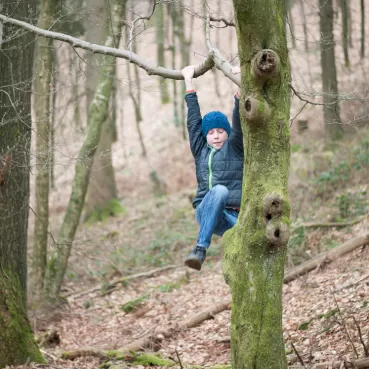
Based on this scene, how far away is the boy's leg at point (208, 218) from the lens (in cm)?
575

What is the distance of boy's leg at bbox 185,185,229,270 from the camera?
18.9 ft

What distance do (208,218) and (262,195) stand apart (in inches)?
61.0

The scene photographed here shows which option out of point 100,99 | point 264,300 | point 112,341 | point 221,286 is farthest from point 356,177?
point 264,300

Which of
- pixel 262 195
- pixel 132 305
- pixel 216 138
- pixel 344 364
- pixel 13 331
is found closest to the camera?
pixel 262 195

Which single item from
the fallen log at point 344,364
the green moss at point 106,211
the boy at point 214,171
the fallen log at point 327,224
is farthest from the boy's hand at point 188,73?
the green moss at point 106,211

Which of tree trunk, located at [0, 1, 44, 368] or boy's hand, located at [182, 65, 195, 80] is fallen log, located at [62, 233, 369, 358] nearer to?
tree trunk, located at [0, 1, 44, 368]

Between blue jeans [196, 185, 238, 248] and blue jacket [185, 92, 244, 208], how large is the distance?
0.35 feet

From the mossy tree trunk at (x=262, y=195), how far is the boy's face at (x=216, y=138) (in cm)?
163

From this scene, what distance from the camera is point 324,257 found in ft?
30.3

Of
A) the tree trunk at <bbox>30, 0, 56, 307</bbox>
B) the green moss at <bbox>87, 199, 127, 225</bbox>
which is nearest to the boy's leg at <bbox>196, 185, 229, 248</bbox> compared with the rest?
the tree trunk at <bbox>30, 0, 56, 307</bbox>

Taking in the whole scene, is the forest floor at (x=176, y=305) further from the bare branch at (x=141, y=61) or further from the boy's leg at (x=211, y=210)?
the bare branch at (x=141, y=61)

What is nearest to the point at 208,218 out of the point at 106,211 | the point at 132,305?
the point at 132,305

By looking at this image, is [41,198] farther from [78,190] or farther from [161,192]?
[161,192]

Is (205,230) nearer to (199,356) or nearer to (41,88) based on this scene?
(199,356)
